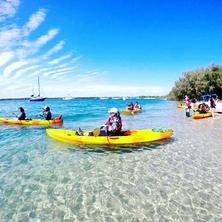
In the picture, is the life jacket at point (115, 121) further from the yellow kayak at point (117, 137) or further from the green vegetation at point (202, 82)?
the green vegetation at point (202, 82)

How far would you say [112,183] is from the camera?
28.2 ft

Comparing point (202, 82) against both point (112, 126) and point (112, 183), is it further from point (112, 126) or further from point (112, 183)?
point (112, 183)

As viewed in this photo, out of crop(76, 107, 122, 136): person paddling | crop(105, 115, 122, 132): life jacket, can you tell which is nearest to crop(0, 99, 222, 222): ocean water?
crop(76, 107, 122, 136): person paddling

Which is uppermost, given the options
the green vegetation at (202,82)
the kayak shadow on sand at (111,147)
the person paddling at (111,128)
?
the green vegetation at (202,82)

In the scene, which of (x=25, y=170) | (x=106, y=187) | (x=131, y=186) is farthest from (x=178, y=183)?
(x=25, y=170)

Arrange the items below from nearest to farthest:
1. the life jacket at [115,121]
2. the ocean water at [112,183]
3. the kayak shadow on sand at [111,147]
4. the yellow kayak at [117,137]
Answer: the ocean water at [112,183] → the kayak shadow on sand at [111,147] → the yellow kayak at [117,137] → the life jacket at [115,121]

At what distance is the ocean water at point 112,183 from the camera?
21.4ft

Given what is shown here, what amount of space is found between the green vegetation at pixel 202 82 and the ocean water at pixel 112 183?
55534 mm

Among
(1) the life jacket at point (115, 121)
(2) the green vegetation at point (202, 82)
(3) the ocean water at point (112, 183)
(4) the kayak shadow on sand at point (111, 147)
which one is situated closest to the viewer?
(3) the ocean water at point (112, 183)

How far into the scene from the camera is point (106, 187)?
8.24 m

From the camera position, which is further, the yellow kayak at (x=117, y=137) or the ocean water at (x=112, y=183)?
the yellow kayak at (x=117, y=137)

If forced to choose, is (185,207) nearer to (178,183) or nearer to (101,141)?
(178,183)

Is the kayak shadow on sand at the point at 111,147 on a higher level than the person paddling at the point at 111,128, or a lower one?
lower

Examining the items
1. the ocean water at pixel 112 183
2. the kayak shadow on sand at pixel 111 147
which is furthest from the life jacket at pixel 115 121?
the ocean water at pixel 112 183
